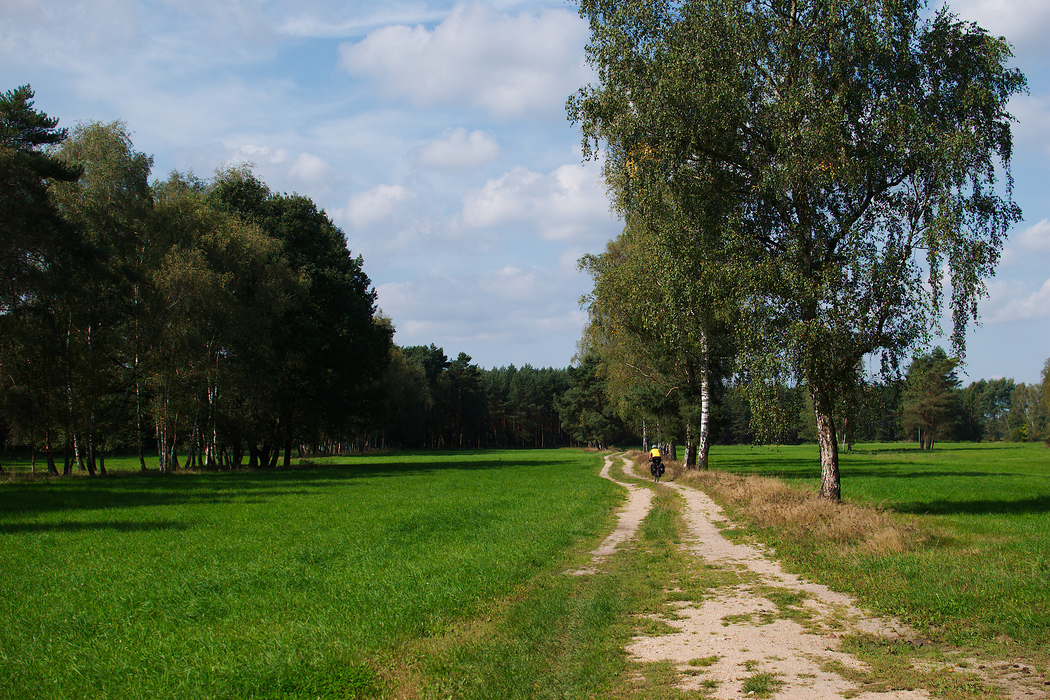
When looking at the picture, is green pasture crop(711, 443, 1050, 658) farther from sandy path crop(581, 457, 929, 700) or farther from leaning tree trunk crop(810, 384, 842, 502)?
leaning tree trunk crop(810, 384, 842, 502)

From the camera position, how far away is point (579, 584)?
1048 centimetres

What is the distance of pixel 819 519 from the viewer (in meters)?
14.5

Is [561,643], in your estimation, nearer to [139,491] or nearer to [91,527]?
[91,527]

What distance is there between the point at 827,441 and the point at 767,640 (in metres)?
13.0

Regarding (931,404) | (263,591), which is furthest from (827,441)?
(931,404)

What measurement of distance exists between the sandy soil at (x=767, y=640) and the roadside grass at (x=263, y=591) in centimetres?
87

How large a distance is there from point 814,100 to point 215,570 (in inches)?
664

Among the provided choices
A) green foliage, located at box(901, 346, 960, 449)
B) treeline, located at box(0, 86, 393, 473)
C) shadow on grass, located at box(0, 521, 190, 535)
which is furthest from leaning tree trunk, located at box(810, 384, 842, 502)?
green foliage, located at box(901, 346, 960, 449)

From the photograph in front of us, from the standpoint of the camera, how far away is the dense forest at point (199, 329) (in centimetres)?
2758

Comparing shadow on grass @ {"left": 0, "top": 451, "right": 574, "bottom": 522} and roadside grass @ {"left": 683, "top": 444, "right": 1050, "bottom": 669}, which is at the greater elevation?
roadside grass @ {"left": 683, "top": 444, "right": 1050, "bottom": 669}

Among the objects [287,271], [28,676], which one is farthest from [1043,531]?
[287,271]

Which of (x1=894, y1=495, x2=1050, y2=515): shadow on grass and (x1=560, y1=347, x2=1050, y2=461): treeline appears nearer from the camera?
(x1=560, y1=347, x2=1050, y2=461): treeline

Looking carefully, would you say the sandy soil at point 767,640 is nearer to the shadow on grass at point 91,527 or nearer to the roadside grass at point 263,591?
the roadside grass at point 263,591

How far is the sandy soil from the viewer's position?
5832mm
